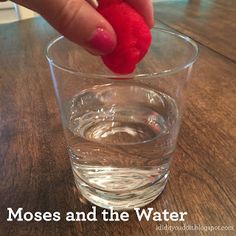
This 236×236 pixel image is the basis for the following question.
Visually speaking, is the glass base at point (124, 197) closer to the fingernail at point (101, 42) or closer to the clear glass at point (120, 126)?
the clear glass at point (120, 126)

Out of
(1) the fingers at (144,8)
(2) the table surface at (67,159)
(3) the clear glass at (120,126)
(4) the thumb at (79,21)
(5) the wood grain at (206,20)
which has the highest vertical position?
(4) the thumb at (79,21)

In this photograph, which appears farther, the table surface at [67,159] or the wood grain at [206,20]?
the wood grain at [206,20]

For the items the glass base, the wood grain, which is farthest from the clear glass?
the wood grain

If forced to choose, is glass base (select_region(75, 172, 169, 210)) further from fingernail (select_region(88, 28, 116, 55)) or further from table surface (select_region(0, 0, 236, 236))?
fingernail (select_region(88, 28, 116, 55))

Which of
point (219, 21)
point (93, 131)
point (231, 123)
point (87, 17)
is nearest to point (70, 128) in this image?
point (93, 131)

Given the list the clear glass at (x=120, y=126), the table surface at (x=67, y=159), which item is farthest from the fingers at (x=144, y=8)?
the table surface at (x=67, y=159)

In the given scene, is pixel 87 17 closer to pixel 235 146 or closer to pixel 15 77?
pixel 235 146

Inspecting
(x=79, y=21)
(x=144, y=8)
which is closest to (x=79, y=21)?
(x=79, y=21)
